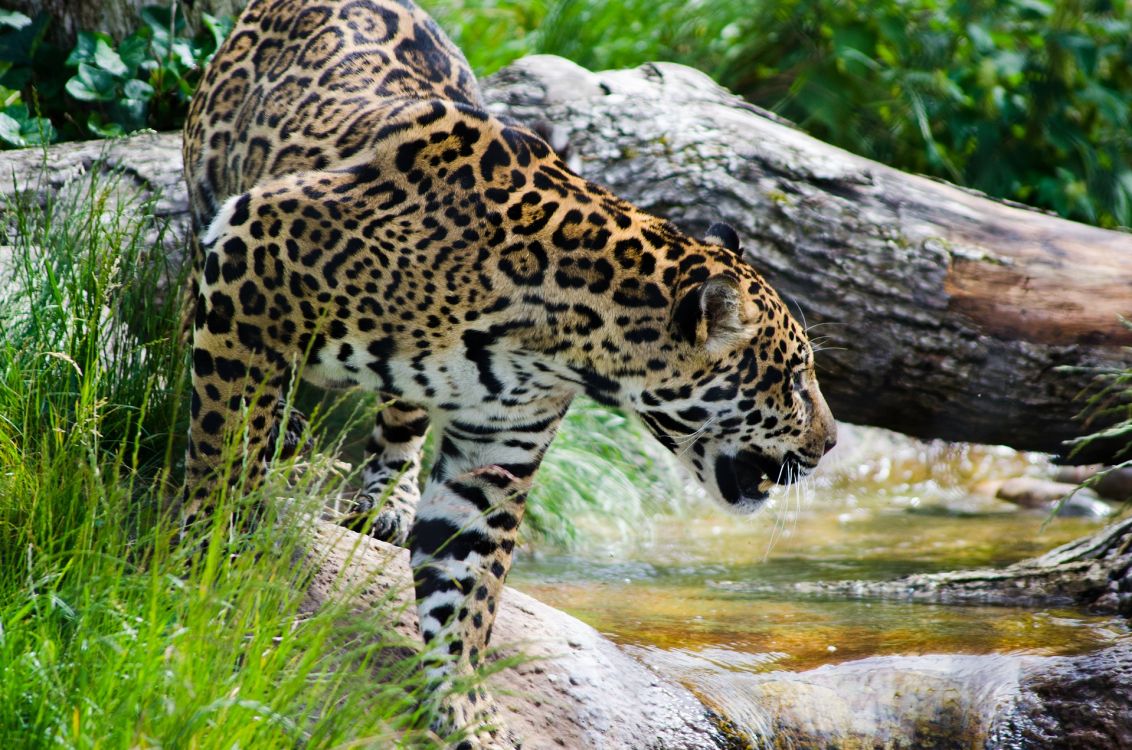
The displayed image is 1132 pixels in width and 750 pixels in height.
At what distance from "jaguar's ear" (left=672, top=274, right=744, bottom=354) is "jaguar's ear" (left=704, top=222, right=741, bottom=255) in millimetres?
513

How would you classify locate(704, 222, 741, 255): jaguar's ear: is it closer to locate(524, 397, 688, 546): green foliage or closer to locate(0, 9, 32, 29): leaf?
locate(524, 397, 688, 546): green foliage

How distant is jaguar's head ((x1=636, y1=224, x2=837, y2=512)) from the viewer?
13.9 ft

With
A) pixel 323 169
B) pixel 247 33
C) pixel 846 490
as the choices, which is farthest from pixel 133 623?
pixel 846 490

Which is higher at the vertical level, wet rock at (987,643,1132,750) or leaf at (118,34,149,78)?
leaf at (118,34,149,78)

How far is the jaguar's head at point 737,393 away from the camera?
4.23 metres

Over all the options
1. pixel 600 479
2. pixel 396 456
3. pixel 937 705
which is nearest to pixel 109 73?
pixel 396 456

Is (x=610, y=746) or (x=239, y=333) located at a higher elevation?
(x=239, y=333)

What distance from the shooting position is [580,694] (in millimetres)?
4520

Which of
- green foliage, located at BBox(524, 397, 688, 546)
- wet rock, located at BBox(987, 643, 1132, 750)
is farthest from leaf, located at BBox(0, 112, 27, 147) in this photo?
wet rock, located at BBox(987, 643, 1132, 750)

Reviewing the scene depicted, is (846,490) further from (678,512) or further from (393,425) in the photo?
(393,425)

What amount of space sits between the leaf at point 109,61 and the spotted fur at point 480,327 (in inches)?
141

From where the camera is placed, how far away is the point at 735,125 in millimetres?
6898

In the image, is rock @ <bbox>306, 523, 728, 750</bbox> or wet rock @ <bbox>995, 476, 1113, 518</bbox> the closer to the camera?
rock @ <bbox>306, 523, 728, 750</bbox>

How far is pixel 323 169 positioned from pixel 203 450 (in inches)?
43.6
